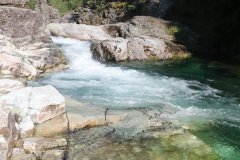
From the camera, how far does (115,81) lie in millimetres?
16047

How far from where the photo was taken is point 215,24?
23.9 metres

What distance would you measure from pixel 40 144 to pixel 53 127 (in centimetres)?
93

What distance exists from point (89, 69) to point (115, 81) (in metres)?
2.97

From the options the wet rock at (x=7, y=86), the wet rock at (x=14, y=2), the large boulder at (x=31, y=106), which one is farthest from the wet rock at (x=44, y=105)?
the wet rock at (x=14, y=2)

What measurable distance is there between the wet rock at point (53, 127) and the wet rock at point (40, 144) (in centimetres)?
29

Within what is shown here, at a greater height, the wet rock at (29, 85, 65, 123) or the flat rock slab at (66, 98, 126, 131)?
the wet rock at (29, 85, 65, 123)

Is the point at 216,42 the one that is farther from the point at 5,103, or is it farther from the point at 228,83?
the point at 5,103

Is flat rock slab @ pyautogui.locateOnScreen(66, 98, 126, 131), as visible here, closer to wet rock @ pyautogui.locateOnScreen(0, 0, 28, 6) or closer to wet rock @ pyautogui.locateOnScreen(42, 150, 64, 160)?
wet rock @ pyautogui.locateOnScreen(42, 150, 64, 160)

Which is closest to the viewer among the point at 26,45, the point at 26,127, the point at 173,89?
the point at 26,127

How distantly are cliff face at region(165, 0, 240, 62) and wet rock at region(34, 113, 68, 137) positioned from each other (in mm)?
14209

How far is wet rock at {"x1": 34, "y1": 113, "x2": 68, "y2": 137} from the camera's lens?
9805 millimetres

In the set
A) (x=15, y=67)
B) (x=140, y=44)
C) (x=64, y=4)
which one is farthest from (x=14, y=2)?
(x=64, y=4)

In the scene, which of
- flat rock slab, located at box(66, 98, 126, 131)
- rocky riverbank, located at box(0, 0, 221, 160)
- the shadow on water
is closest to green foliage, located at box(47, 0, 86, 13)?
rocky riverbank, located at box(0, 0, 221, 160)

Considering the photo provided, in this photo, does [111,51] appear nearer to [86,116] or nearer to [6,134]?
[86,116]
